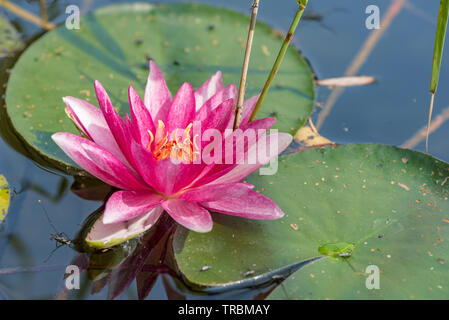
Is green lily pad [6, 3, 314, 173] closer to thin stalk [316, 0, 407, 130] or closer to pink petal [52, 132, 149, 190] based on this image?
thin stalk [316, 0, 407, 130]

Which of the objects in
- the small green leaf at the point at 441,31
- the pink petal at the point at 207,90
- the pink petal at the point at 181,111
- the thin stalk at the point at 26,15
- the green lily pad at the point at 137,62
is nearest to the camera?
the small green leaf at the point at 441,31

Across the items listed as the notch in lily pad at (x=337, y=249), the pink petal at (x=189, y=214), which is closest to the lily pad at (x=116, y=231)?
the pink petal at (x=189, y=214)

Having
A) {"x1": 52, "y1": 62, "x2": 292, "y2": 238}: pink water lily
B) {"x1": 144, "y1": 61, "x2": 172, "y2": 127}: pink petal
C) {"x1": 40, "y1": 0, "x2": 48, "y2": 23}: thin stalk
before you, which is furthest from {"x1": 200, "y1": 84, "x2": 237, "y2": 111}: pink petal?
{"x1": 40, "y1": 0, "x2": 48, "y2": 23}: thin stalk

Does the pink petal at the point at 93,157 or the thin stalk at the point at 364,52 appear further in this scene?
the thin stalk at the point at 364,52

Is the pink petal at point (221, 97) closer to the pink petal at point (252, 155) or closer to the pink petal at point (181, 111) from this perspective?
the pink petal at point (181, 111)

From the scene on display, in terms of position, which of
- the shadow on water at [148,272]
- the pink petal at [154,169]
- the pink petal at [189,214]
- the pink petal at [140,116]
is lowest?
the shadow on water at [148,272]

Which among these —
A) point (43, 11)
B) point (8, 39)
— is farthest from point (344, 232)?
point (43, 11)
